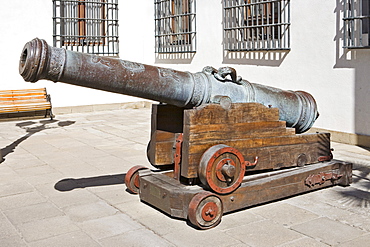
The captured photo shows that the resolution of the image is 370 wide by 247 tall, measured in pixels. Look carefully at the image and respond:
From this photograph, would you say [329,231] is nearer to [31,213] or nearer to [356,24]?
[31,213]

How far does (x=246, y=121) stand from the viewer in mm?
4688

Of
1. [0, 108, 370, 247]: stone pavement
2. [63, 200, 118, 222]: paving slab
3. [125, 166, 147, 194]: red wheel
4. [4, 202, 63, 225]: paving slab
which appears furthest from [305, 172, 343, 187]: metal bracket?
[4, 202, 63, 225]: paving slab

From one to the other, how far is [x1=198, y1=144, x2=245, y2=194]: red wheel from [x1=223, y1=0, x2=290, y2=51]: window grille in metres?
5.28

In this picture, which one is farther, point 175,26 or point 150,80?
point 175,26

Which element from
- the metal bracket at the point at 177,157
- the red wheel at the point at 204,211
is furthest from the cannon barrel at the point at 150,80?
the red wheel at the point at 204,211

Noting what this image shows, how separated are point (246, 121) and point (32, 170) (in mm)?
3201

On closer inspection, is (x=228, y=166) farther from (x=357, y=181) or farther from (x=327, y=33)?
(x=327, y=33)

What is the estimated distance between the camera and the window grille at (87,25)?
12.6m

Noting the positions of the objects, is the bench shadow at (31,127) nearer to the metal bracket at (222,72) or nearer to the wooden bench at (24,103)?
the wooden bench at (24,103)

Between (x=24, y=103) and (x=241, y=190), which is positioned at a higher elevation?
(x=24, y=103)

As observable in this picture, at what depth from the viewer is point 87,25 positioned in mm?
13086

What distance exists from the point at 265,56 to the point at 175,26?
3974mm

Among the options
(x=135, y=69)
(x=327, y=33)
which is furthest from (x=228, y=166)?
(x=327, y=33)

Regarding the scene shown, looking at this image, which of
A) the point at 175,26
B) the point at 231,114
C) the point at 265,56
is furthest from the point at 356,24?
the point at 175,26
